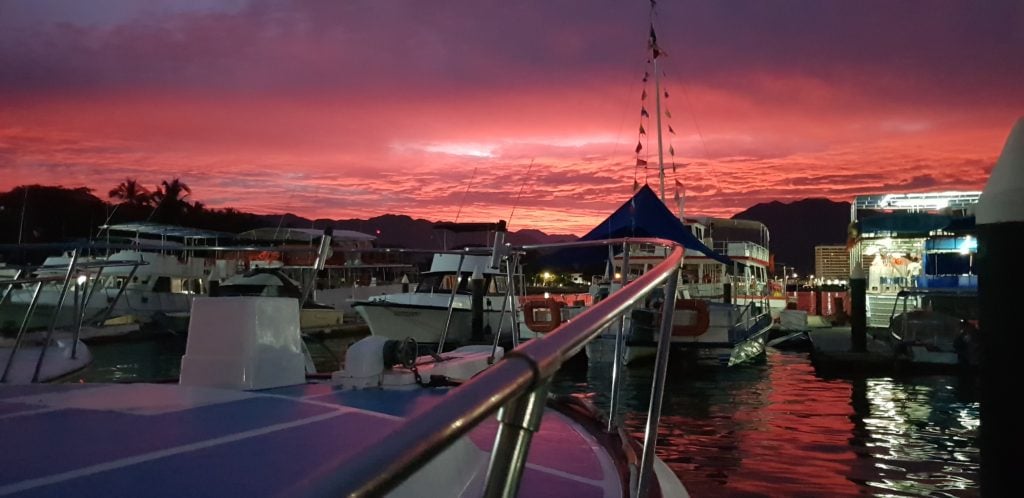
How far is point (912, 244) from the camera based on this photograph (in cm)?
3566

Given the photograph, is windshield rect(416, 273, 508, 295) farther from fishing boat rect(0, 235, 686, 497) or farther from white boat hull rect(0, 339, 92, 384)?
fishing boat rect(0, 235, 686, 497)

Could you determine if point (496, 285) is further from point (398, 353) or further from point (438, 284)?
point (398, 353)

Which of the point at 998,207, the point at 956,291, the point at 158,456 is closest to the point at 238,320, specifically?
the point at 158,456

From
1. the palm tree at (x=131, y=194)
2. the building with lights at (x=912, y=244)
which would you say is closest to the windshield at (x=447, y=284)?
the building with lights at (x=912, y=244)

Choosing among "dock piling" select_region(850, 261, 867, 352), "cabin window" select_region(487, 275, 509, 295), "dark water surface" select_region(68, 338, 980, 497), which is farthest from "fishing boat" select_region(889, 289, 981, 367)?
"cabin window" select_region(487, 275, 509, 295)

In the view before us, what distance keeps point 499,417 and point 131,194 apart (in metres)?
76.9

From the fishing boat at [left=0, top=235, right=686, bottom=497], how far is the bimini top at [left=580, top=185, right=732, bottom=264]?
13.7m

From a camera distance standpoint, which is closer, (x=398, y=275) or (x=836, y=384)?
(x=836, y=384)

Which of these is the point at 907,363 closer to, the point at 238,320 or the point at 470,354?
the point at 470,354

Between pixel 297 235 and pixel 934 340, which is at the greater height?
pixel 297 235

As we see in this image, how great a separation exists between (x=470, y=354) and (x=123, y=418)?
11.1 feet

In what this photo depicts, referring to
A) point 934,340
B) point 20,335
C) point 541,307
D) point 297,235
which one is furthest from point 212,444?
point 297,235

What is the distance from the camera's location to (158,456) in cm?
287

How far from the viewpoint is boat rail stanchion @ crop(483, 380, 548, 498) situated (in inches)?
48.2
